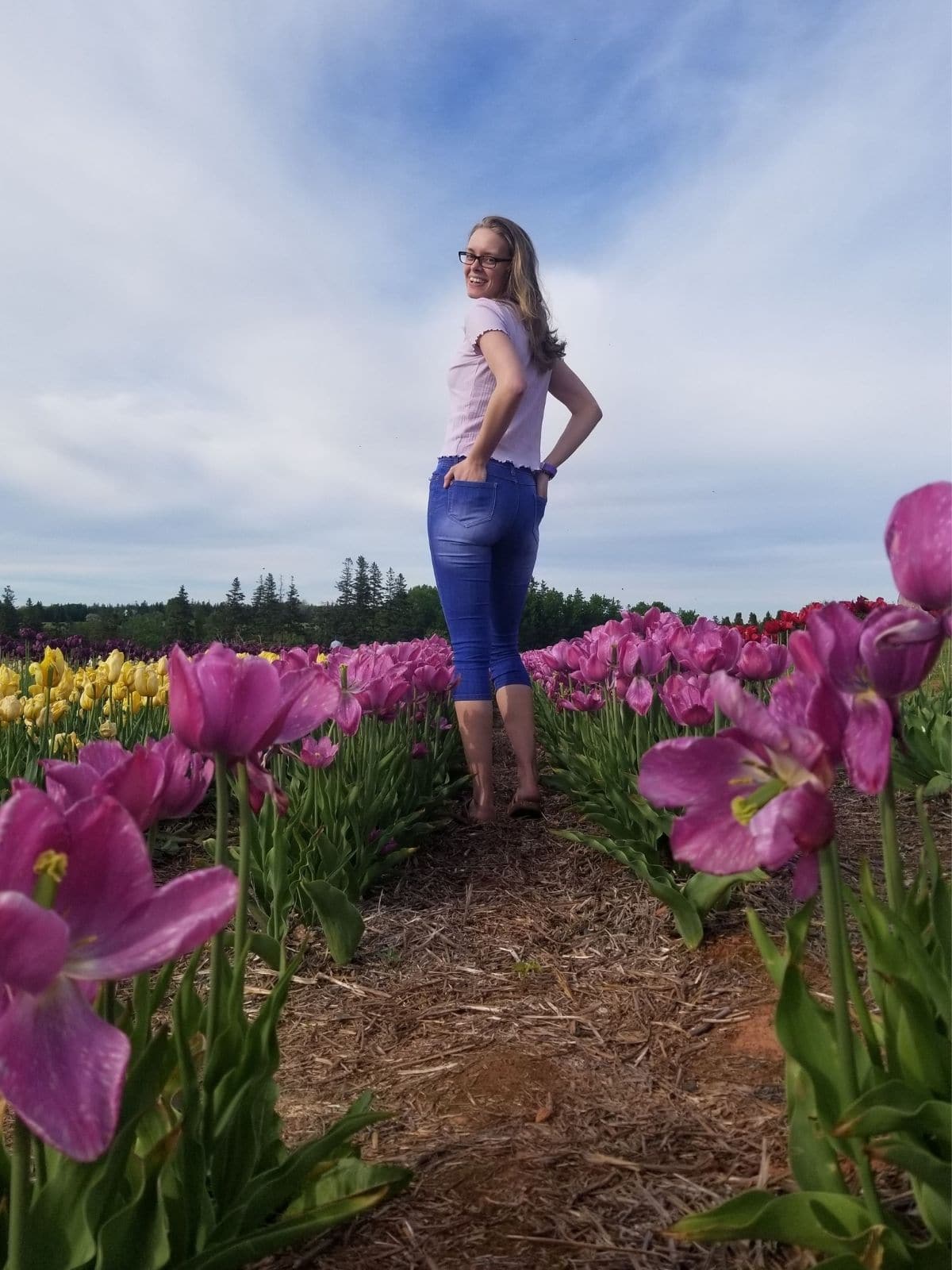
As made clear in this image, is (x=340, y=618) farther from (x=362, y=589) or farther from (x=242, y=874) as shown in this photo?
(x=242, y=874)

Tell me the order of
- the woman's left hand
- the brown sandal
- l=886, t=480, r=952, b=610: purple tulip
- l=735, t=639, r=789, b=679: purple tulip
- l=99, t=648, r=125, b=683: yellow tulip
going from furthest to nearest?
l=99, t=648, r=125, b=683: yellow tulip, the brown sandal, the woman's left hand, l=735, t=639, r=789, b=679: purple tulip, l=886, t=480, r=952, b=610: purple tulip

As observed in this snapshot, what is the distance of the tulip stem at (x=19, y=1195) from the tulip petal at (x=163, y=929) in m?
0.20

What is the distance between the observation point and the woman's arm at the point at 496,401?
377 centimetres

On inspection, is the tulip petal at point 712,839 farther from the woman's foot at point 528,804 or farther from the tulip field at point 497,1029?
the woman's foot at point 528,804

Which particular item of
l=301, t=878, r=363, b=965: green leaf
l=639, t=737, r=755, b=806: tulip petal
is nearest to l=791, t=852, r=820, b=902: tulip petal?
l=639, t=737, r=755, b=806: tulip petal

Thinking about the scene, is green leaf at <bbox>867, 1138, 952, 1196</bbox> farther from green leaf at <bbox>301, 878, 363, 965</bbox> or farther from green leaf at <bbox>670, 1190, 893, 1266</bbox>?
green leaf at <bbox>301, 878, 363, 965</bbox>

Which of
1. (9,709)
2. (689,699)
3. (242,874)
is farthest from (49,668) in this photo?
(242,874)

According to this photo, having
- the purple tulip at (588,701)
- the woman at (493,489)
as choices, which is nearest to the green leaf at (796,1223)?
the woman at (493,489)

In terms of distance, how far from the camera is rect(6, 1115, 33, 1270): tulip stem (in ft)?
3.03

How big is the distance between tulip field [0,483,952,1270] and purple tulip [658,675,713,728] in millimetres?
13

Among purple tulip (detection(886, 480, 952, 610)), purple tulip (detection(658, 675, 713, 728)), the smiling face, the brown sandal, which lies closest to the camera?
purple tulip (detection(886, 480, 952, 610))

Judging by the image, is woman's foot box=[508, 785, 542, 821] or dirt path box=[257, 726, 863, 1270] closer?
dirt path box=[257, 726, 863, 1270]

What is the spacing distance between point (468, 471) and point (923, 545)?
293 centimetres

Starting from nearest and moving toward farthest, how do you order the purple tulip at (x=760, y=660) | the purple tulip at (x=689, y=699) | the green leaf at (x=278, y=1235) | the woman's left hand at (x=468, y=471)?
the green leaf at (x=278, y=1235) → the purple tulip at (x=689, y=699) → the purple tulip at (x=760, y=660) → the woman's left hand at (x=468, y=471)
